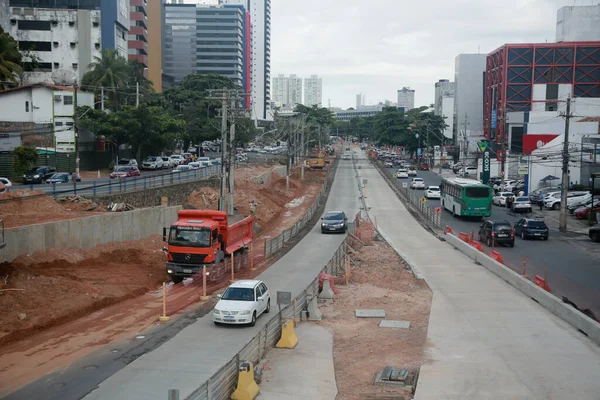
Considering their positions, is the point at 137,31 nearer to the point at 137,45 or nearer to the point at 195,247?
the point at 137,45

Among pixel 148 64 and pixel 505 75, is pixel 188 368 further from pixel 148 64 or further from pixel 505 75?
pixel 148 64

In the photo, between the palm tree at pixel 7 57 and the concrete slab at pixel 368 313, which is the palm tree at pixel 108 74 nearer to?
the palm tree at pixel 7 57

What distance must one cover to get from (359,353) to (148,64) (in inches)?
5330

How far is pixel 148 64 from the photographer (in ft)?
479

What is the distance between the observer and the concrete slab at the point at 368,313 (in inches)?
971

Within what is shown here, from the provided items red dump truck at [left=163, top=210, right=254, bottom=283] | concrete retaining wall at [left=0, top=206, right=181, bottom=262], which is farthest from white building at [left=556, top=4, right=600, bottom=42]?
red dump truck at [left=163, top=210, right=254, bottom=283]

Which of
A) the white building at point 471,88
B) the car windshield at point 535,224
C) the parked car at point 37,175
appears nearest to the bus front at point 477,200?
the car windshield at point 535,224

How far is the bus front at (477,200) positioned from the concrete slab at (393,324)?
34.8 m

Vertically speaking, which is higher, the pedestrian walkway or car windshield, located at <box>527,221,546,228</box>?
car windshield, located at <box>527,221,546,228</box>

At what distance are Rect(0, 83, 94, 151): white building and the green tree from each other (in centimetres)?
1186

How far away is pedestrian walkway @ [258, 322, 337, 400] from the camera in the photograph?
53.6 feet

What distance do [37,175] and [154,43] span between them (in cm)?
10139

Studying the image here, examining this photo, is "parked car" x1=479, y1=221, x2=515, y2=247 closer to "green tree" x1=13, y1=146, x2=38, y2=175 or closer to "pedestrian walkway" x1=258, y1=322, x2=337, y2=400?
"pedestrian walkway" x1=258, y1=322, x2=337, y2=400

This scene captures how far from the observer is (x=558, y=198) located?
67.6 meters
